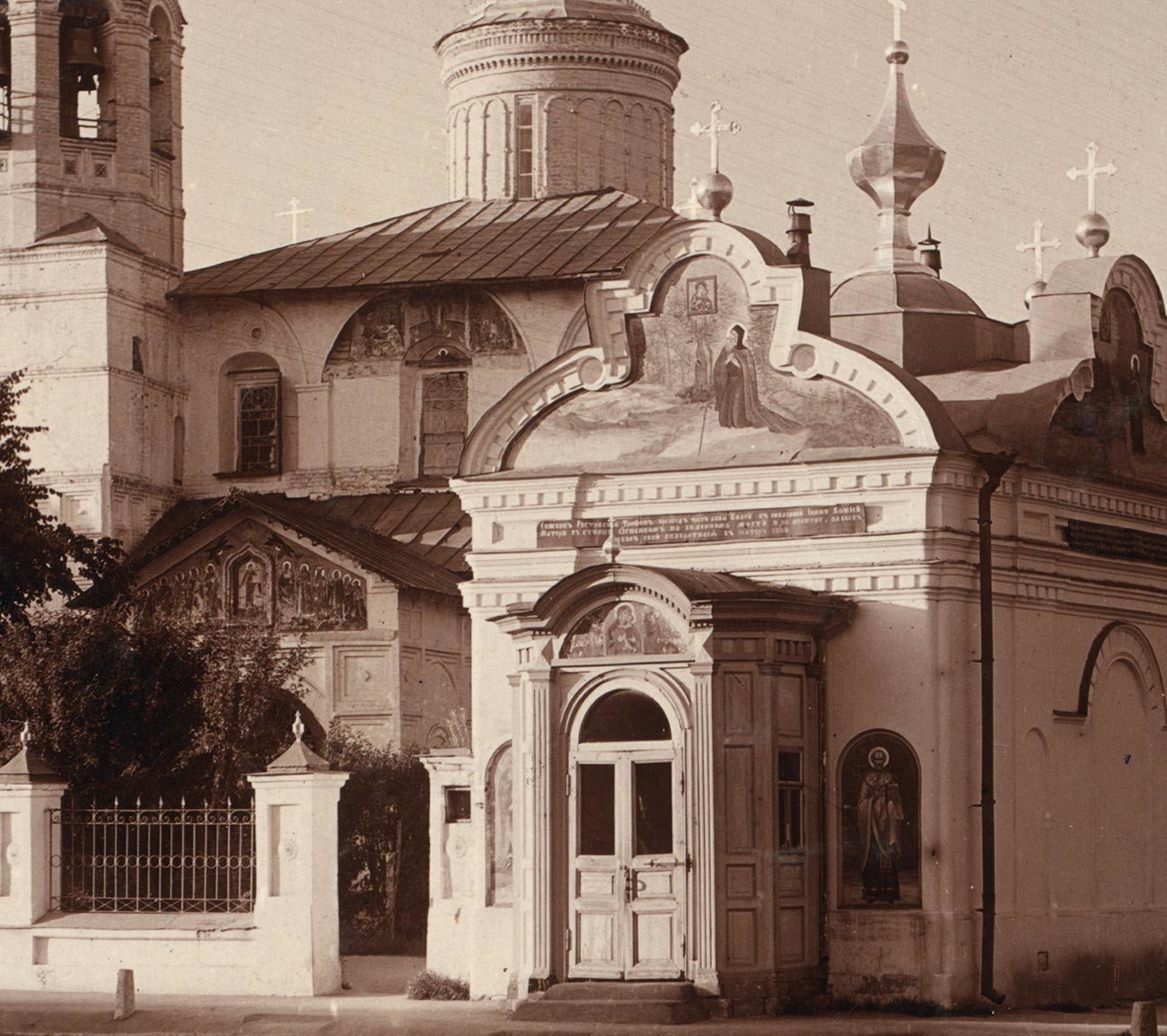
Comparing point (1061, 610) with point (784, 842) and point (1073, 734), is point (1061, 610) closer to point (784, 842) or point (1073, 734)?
point (1073, 734)

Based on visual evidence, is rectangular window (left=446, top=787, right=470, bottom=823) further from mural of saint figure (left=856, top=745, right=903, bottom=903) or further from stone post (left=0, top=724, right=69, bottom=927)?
mural of saint figure (left=856, top=745, right=903, bottom=903)

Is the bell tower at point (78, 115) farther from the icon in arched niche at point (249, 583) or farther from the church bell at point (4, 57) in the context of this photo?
the icon in arched niche at point (249, 583)

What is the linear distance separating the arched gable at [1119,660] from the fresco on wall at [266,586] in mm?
14943

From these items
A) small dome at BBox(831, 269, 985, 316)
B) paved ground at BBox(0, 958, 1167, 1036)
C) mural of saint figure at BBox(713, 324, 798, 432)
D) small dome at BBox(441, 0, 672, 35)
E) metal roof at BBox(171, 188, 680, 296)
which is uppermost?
small dome at BBox(441, 0, 672, 35)

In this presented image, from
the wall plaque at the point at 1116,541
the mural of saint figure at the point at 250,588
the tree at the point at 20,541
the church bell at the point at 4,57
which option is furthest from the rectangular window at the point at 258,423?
the wall plaque at the point at 1116,541

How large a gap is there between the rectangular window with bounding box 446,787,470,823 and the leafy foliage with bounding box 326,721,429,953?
6430mm

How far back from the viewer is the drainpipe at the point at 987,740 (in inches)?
816

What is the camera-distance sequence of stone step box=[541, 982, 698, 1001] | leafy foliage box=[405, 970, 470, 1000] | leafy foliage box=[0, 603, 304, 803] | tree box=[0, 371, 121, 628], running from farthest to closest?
tree box=[0, 371, 121, 628] → leafy foliage box=[0, 603, 304, 803] → leafy foliage box=[405, 970, 470, 1000] → stone step box=[541, 982, 698, 1001]

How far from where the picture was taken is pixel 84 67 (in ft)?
131

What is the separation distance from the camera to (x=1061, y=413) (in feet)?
74.1

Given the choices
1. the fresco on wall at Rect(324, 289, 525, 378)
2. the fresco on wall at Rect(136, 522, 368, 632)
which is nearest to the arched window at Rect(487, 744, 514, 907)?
the fresco on wall at Rect(136, 522, 368, 632)

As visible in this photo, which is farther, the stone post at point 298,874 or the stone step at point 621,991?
the stone post at point 298,874

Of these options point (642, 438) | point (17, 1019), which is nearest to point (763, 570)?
point (642, 438)

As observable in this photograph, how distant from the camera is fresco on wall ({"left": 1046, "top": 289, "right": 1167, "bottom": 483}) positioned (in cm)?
2270
